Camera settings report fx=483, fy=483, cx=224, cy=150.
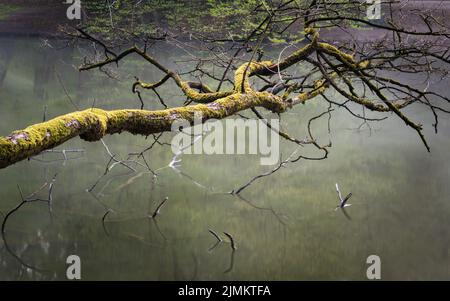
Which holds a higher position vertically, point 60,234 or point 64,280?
point 60,234

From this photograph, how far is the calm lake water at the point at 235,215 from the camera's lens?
455cm

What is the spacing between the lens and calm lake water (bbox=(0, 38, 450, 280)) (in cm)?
455

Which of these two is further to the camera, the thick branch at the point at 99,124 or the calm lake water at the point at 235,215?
the calm lake water at the point at 235,215

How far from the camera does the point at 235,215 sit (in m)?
5.45

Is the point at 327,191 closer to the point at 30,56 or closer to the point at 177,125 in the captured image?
the point at 177,125

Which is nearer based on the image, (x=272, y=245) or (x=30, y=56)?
(x=272, y=245)

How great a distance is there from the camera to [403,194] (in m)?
6.44

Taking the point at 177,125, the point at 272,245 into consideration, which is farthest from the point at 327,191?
the point at 177,125

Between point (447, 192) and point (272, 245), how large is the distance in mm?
3087

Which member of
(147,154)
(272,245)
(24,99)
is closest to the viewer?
(272,245)

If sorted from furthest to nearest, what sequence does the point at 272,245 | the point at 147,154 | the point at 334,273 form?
the point at 147,154
the point at 272,245
the point at 334,273

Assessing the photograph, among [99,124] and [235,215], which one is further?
[235,215]

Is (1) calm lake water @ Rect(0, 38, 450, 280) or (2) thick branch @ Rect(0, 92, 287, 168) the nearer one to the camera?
(2) thick branch @ Rect(0, 92, 287, 168)

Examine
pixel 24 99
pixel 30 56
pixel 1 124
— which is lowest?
pixel 1 124
